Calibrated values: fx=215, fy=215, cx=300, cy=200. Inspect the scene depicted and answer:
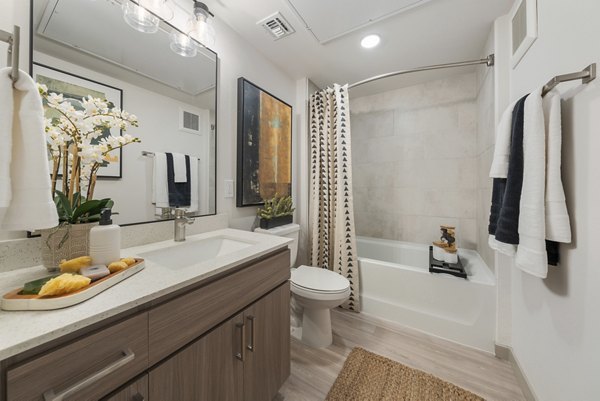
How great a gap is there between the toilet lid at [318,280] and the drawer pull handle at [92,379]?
1023mm

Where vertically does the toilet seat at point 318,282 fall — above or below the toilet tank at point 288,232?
below

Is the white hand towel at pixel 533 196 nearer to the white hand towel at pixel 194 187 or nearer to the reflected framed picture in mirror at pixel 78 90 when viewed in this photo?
the white hand towel at pixel 194 187

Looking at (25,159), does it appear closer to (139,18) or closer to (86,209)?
(86,209)

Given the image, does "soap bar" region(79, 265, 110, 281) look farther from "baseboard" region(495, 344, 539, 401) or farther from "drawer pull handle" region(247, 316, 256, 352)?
"baseboard" region(495, 344, 539, 401)

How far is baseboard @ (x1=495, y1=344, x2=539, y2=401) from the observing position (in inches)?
42.9

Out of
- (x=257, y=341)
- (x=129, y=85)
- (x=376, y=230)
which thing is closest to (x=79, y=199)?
(x=129, y=85)

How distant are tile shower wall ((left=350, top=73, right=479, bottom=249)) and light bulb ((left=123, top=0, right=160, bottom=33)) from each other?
2.17 metres

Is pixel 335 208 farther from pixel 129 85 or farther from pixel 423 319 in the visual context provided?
pixel 129 85

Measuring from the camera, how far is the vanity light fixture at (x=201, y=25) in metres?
1.21

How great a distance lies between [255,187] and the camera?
1.69 meters

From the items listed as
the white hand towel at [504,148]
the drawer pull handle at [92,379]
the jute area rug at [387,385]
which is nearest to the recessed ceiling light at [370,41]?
the white hand towel at [504,148]

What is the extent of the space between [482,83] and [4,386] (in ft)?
9.26

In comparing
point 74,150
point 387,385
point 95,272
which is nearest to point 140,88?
point 74,150

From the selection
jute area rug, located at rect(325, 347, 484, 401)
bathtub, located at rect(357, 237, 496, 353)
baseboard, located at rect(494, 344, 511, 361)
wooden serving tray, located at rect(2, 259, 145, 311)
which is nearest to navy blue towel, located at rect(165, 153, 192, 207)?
wooden serving tray, located at rect(2, 259, 145, 311)
